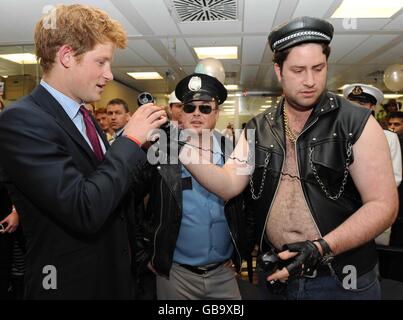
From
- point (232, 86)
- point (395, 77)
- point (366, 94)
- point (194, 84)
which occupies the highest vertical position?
point (232, 86)

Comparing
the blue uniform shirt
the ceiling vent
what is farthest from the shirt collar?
the ceiling vent

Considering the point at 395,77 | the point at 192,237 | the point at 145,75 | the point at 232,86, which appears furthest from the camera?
the point at 232,86

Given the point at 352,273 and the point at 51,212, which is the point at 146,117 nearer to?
the point at 51,212

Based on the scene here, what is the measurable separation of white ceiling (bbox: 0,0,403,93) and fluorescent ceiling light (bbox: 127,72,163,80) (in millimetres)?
280

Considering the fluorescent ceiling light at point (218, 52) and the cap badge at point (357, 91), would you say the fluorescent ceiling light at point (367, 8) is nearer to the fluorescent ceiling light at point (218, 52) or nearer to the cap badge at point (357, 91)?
the cap badge at point (357, 91)

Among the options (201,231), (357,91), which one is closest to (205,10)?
(357,91)

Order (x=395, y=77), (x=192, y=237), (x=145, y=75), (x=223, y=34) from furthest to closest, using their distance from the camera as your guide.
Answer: (x=145, y=75) → (x=395, y=77) → (x=223, y=34) → (x=192, y=237)

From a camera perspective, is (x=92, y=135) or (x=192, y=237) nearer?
(x=92, y=135)

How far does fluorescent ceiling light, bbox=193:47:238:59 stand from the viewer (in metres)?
6.52

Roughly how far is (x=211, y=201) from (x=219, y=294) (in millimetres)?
569

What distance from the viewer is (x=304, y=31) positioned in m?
1.29

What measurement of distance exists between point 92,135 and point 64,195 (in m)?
0.38

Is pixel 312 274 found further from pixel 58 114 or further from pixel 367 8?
pixel 367 8

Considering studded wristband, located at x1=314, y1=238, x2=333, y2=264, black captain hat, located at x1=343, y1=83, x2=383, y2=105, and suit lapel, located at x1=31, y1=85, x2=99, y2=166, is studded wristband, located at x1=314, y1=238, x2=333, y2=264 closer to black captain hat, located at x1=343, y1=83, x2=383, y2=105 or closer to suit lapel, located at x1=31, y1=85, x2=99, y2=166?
suit lapel, located at x1=31, y1=85, x2=99, y2=166
